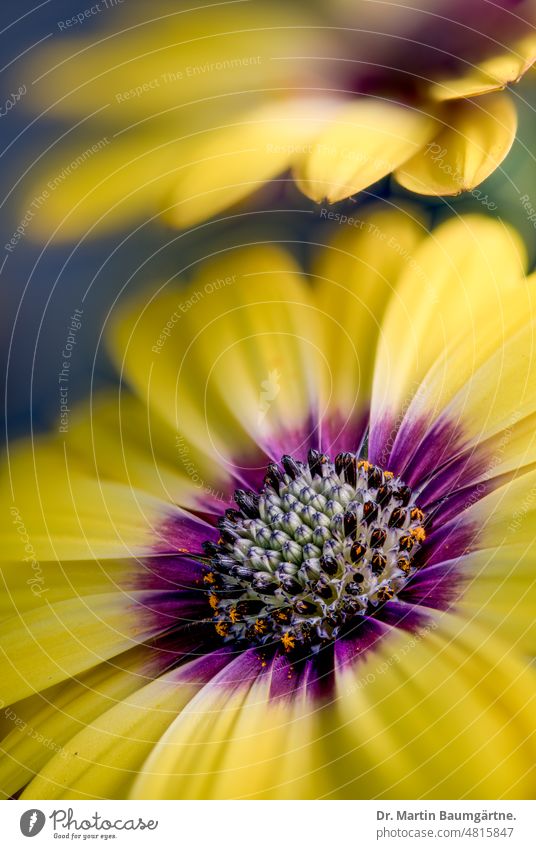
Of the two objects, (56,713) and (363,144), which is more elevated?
(363,144)

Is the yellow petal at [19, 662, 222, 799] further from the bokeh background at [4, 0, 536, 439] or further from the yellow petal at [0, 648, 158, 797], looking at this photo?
the bokeh background at [4, 0, 536, 439]

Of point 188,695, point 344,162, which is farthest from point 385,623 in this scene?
point 344,162

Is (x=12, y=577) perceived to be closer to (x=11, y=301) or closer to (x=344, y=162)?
(x=11, y=301)

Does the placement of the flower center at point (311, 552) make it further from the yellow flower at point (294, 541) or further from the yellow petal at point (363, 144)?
the yellow petal at point (363, 144)

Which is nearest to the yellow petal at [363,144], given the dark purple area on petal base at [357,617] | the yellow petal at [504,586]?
the dark purple area on petal base at [357,617]

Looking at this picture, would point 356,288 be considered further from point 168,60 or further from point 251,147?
point 168,60

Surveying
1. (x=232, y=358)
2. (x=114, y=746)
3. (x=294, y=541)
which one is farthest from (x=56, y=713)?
(x=232, y=358)
